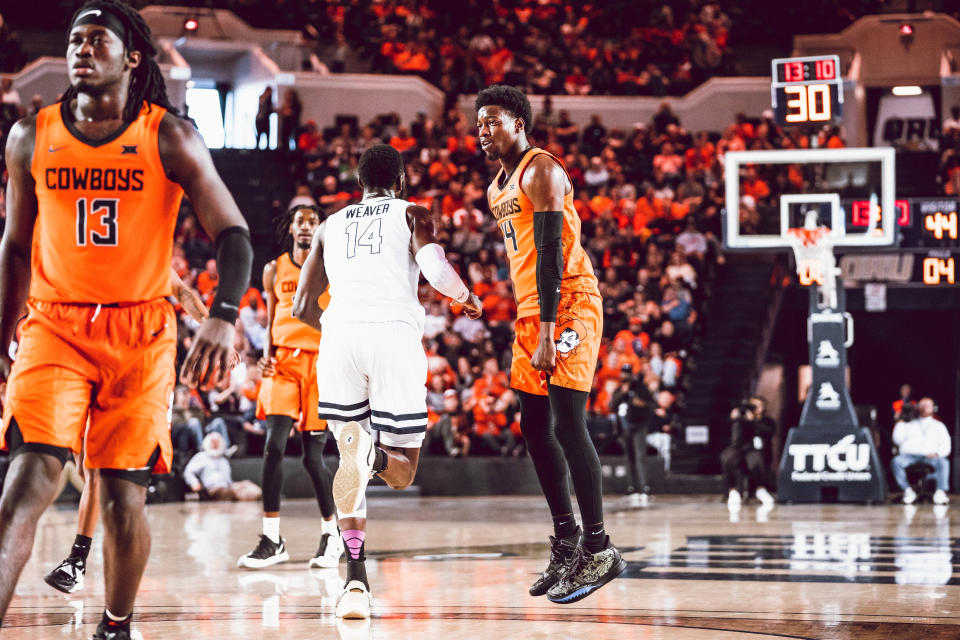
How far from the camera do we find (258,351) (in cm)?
1620

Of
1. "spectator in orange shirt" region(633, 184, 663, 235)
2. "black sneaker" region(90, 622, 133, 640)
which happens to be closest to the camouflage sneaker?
"black sneaker" region(90, 622, 133, 640)

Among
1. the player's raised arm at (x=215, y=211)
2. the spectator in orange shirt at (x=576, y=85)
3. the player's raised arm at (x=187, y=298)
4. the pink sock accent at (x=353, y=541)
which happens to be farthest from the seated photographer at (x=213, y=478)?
the spectator in orange shirt at (x=576, y=85)

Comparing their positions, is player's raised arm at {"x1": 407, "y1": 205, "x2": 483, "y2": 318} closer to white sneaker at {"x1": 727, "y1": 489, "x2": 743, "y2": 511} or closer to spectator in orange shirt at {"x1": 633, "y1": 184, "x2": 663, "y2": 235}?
white sneaker at {"x1": 727, "y1": 489, "x2": 743, "y2": 511}

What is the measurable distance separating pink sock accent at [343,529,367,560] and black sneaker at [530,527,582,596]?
795mm

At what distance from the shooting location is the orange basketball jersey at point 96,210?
3.83 meters

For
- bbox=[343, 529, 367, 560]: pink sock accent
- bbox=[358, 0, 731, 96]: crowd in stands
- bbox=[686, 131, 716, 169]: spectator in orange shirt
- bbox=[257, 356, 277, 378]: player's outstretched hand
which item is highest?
bbox=[358, 0, 731, 96]: crowd in stands

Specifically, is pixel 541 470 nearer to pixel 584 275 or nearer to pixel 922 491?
pixel 584 275

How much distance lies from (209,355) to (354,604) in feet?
6.63

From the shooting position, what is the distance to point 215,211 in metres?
3.90

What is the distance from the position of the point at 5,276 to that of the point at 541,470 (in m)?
2.56

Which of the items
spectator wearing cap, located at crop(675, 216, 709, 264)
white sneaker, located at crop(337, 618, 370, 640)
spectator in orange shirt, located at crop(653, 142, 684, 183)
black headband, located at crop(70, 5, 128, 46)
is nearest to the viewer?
black headband, located at crop(70, 5, 128, 46)

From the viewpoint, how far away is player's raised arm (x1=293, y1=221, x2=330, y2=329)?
6059mm

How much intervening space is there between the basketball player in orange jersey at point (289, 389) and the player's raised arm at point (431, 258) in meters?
2.07

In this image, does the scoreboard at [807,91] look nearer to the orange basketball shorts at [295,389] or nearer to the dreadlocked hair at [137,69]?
the orange basketball shorts at [295,389]
